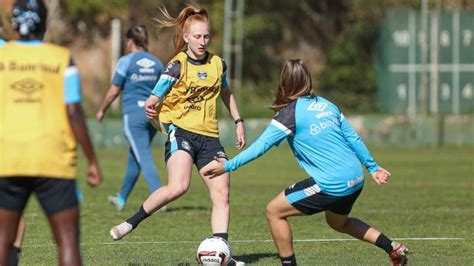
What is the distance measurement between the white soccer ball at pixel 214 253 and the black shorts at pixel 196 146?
87 cm

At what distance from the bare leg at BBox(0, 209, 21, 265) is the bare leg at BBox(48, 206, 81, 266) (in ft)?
0.76

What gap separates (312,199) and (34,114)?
8.99 feet

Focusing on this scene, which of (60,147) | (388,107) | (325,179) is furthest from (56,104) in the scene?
(388,107)

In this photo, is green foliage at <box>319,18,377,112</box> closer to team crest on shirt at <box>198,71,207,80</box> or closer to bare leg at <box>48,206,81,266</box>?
team crest on shirt at <box>198,71,207,80</box>

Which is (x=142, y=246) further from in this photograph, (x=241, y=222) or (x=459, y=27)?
(x=459, y=27)

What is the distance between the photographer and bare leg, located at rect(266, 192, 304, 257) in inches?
342

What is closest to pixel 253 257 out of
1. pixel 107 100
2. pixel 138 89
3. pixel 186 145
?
pixel 186 145

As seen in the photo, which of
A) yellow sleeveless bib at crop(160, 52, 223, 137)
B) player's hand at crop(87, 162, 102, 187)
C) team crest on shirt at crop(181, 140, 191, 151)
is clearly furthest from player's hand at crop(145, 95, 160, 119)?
player's hand at crop(87, 162, 102, 187)

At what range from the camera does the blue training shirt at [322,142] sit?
8453 mm

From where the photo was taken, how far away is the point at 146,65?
14430mm

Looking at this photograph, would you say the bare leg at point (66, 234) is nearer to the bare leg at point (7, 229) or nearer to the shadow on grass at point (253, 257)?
the bare leg at point (7, 229)

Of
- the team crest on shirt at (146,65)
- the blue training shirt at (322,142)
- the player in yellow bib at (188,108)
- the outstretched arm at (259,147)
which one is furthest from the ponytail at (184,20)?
the team crest on shirt at (146,65)

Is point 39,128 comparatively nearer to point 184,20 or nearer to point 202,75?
point 202,75

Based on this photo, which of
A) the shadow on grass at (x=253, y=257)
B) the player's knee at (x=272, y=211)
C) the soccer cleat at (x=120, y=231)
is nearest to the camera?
the player's knee at (x=272, y=211)
